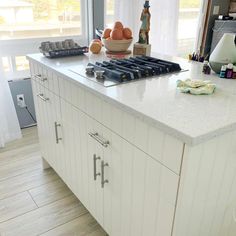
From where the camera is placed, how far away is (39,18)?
8.13 ft

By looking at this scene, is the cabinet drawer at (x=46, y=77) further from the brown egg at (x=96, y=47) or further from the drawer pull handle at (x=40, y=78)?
the brown egg at (x=96, y=47)

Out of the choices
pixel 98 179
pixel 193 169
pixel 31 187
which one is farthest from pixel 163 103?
pixel 31 187

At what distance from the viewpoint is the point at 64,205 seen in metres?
1.73

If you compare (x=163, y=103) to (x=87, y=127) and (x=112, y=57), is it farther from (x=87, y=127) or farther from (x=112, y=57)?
(x=112, y=57)

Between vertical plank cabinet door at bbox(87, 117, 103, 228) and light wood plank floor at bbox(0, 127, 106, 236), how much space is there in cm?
20

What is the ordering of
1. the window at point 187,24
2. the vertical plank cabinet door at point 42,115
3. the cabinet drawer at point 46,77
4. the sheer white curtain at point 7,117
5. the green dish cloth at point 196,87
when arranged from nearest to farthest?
the green dish cloth at point 196,87 → the cabinet drawer at point 46,77 → the vertical plank cabinet door at point 42,115 → the sheer white curtain at point 7,117 → the window at point 187,24

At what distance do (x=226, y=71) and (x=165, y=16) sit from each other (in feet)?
6.28

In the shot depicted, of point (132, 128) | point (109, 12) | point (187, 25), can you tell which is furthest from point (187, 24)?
point (132, 128)

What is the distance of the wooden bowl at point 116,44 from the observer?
168 centimetres

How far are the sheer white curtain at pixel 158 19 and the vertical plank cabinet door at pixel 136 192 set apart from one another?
1.92m

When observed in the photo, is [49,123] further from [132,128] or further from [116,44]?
[132,128]

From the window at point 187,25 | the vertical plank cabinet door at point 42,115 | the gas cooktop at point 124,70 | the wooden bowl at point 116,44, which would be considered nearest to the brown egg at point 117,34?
the wooden bowl at point 116,44

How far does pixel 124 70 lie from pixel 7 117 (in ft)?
5.28

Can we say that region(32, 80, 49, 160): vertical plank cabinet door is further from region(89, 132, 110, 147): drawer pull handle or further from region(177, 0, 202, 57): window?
region(177, 0, 202, 57): window
